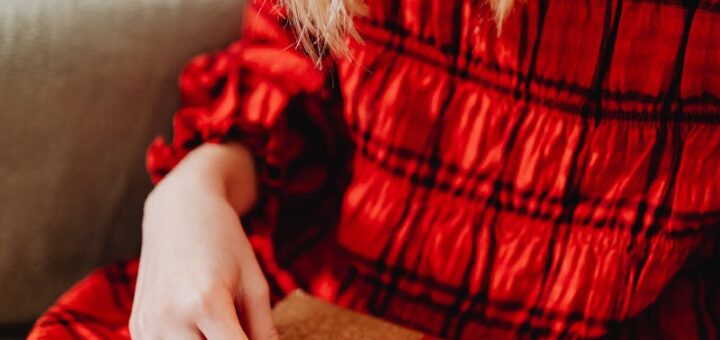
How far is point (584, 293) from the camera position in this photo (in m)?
0.50

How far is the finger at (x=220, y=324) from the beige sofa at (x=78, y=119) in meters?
0.32

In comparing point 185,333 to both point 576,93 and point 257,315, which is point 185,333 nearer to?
point 257,315

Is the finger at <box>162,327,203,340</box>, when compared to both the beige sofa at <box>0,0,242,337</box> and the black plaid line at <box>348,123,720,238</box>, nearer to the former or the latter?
the black plaid line at <box>348,123,720,238</box>

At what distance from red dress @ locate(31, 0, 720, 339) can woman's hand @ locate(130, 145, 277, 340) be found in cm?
8

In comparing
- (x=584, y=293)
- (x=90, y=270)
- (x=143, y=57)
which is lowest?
(x=90, y=270)

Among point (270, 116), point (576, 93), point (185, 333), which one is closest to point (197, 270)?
point (185, 333)

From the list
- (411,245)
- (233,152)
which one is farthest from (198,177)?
(411,245)

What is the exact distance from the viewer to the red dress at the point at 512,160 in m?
0.49

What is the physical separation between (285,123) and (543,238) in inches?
9.0

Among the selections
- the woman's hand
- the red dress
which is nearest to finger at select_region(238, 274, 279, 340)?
the woman's hand

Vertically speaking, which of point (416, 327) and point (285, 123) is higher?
point (285, 123)

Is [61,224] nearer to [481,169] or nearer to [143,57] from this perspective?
[143,57]

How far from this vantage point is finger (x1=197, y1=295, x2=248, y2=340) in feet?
1.35

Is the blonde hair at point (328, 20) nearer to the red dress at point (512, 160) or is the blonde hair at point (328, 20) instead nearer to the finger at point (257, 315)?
the red dress at point (512, 160)
